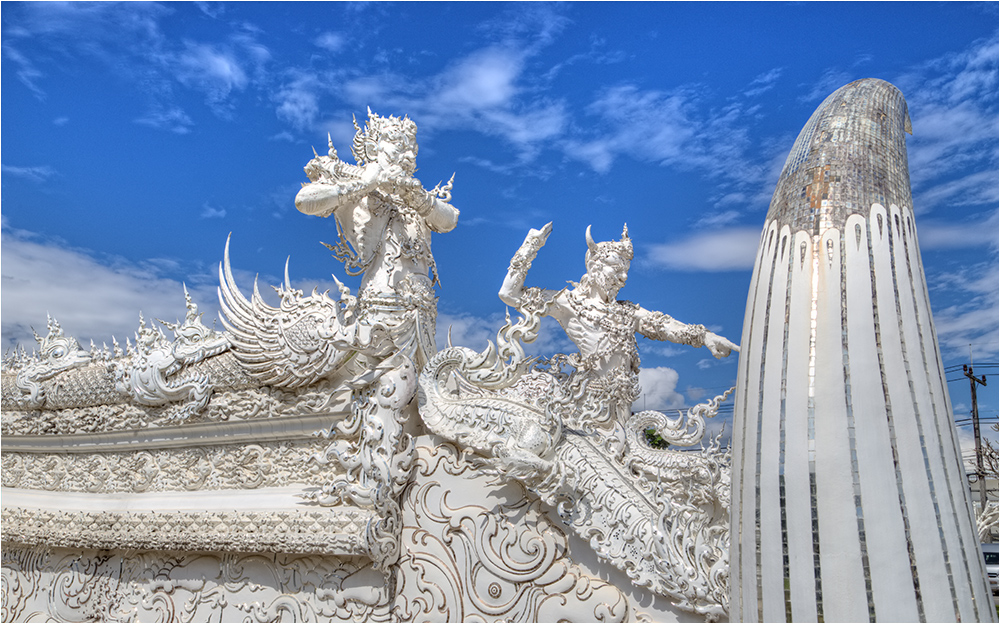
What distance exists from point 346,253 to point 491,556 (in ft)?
4.74

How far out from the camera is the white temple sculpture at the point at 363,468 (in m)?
2.64

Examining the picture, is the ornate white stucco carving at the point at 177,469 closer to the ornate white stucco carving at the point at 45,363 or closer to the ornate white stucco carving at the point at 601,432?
the ornate white stucco carving at the point at 45,363

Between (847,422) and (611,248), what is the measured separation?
266cm

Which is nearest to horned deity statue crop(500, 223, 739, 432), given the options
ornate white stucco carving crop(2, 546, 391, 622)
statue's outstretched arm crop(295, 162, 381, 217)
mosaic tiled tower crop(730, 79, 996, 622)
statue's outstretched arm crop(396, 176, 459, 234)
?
statue's outstretched arm crop(396, 176, 459, 234)

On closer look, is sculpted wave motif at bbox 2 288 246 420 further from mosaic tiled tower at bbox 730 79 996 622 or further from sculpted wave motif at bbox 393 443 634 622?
mosaic tiled tower at bbox 730 79 996 622

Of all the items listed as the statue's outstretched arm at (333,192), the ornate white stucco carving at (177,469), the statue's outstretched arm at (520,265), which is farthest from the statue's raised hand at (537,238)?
the ornate white stucco carving at (177,469)

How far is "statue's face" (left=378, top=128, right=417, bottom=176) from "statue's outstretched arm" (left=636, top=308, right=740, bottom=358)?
1.55 m

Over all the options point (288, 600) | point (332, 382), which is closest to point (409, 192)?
point (332, 382)

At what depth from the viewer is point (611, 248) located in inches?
159

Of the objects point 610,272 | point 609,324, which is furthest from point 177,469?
point 610,272

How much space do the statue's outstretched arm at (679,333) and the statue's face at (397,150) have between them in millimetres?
1549

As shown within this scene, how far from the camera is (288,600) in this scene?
9.77 feet

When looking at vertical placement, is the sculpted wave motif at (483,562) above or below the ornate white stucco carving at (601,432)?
below

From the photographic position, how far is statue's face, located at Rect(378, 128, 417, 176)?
10.6 ft
